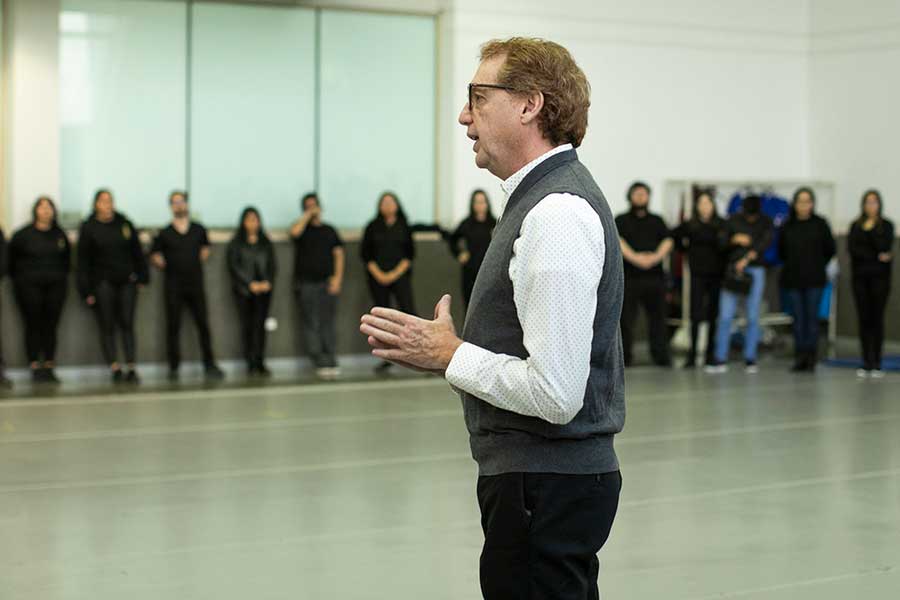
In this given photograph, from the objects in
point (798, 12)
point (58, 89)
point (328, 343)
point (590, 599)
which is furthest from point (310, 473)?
point (798, 12)

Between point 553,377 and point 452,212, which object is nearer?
point 553,377

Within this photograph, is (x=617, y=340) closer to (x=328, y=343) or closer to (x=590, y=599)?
(x=590, y=599)

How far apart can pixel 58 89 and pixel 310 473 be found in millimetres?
8145

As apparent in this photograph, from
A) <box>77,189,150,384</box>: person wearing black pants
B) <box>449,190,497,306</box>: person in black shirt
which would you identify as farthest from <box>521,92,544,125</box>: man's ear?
<box>449,190,497,306</box>: person in black shirt

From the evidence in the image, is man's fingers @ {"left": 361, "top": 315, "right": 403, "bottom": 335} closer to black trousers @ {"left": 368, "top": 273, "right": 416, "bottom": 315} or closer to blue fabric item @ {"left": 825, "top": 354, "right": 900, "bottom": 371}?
black trousers @ {"left": 368, "top": 273, "right": 416, "bottom": 315}

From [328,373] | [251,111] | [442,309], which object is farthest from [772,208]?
[442,309]

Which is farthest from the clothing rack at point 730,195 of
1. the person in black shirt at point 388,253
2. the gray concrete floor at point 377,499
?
the gray concrete floor at point 377,499

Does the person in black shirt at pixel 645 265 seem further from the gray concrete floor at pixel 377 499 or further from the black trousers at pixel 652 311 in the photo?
the gray concrete floor at pixel 377 499

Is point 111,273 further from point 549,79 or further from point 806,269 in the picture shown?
point 549,79

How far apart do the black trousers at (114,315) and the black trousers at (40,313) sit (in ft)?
1.39

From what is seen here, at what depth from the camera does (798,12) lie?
20.1m

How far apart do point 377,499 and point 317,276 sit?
8168mm

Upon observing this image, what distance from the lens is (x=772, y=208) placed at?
18.9 m

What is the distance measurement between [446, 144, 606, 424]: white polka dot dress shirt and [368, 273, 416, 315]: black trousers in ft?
43.1
